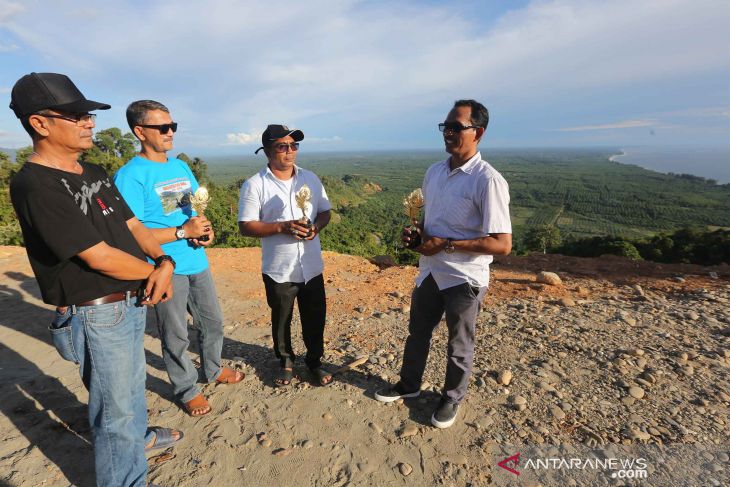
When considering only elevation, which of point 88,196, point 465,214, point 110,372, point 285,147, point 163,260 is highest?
point 285,147

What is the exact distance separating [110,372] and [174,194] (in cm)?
125

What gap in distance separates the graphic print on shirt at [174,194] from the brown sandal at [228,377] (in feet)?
4.78

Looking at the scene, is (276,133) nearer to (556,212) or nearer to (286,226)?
(286,226)

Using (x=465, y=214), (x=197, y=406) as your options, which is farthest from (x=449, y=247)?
(x=197, y=406)

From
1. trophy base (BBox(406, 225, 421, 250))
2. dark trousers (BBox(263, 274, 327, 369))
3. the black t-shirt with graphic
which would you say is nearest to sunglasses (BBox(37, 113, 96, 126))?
the black t-shirt with graphic

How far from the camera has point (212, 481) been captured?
216 centimetres

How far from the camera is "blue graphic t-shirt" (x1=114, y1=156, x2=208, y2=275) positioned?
231 cm

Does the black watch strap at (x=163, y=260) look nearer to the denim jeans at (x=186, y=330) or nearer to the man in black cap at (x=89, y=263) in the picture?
the man in black cap at (x=89, y=263)

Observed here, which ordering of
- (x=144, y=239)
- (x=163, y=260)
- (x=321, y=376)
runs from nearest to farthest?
1. (x=163, y=260)
2. (x=144, y=239)
3. (x=321, y=376)

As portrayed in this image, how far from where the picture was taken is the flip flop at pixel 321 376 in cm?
303

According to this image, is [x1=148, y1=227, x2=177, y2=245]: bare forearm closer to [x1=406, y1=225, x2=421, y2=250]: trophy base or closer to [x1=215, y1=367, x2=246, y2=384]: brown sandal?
[x1=215, y1=367, x2=246, y2=384]: brown sandal

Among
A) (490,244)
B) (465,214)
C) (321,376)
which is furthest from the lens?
(321,376)

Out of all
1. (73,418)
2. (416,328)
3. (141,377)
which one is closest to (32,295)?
(73,418)

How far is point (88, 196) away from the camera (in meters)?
1.63
